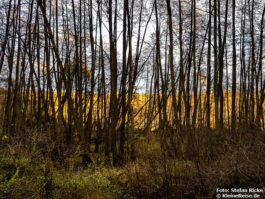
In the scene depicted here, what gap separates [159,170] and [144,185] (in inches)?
11.9

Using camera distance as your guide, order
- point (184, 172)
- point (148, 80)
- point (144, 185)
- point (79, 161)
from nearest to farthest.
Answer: point (184, 172) → point (144, 185) → point (79, 161) → point (148, 80)

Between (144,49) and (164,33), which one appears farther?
(144,49)

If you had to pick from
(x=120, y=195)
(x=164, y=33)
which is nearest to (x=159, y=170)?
(x=120, y=195)

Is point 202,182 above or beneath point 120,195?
above

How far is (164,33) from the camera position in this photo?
699cm

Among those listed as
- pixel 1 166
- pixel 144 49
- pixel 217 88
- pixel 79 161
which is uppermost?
pixel 144 49

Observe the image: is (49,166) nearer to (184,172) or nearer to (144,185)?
(144,185)

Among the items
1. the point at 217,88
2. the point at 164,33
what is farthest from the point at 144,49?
the point at 217,88

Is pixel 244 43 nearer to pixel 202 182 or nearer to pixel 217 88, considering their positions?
pixel 217 88

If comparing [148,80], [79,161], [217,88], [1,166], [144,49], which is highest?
[144,49]

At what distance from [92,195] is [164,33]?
568 centimetres

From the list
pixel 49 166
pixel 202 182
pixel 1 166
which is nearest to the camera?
pixel 202 182

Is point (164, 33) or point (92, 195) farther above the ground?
point (164, 33)

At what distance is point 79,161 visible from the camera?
4742mm
